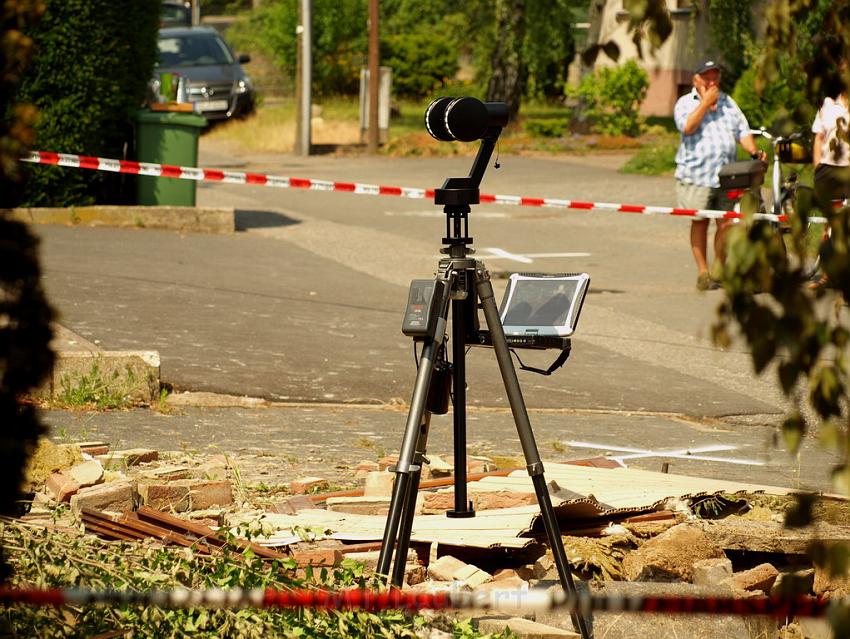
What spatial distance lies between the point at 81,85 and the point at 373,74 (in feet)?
46.9

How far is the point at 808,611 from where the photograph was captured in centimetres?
246

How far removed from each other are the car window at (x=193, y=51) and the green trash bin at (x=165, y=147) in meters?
14.2

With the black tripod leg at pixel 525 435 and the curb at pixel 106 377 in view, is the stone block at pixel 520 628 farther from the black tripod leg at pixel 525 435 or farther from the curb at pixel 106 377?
the curb at pixel 106 377

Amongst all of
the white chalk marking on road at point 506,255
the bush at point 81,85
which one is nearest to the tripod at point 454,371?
the white chalk marking on road at point 506,255

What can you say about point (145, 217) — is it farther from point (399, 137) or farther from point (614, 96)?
point (614, 96)

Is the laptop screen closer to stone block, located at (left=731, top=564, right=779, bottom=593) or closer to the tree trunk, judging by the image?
stone block, located at (left=731, top=564, right=779, bottom=593)

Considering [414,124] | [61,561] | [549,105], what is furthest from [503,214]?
[549,105]

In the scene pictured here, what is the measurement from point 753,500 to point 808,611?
9.76ft

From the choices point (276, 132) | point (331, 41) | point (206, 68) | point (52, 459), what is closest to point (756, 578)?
point (52, 459)

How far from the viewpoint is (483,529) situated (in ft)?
15.7

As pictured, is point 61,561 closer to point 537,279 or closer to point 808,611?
point 537,279

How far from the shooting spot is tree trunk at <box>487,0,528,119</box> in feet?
100.0

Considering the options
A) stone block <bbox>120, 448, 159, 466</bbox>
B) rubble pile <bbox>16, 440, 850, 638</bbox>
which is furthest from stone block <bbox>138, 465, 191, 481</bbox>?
stone block <bbox>120, 448, 159, 466</bbox>

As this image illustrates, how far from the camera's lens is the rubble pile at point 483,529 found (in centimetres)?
444
